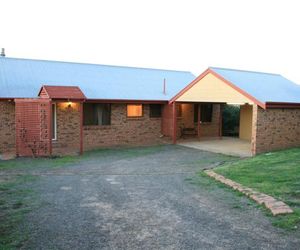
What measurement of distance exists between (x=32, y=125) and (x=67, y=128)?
255 centimetres

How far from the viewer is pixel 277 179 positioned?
872 centimetres

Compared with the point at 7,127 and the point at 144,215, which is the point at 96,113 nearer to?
the point at 7,127

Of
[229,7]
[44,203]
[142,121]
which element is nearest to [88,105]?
[142,121]

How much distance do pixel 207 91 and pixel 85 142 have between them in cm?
657

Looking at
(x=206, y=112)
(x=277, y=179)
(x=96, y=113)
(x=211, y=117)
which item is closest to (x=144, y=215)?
(x=277, y=179)

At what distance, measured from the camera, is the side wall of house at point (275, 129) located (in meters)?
14.7

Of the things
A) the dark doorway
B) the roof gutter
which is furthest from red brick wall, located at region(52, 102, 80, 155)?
the dark doorway

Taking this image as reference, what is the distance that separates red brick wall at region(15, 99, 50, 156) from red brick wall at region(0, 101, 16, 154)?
1.54 meters

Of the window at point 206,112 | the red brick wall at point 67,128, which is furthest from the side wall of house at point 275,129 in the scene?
the red brick wall at point 67,128

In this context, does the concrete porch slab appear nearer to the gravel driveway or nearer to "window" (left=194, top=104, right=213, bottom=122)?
"window" (left=194, top=104, right=213, bottom=122)

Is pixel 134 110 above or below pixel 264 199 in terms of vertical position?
above

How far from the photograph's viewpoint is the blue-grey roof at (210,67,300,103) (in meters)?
15.2

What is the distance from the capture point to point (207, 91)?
17.7 meters

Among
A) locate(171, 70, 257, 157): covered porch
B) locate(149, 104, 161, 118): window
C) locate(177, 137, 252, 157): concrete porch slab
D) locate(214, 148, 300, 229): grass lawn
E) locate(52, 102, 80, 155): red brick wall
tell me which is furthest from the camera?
locate(149, 104, 161, 118): window
